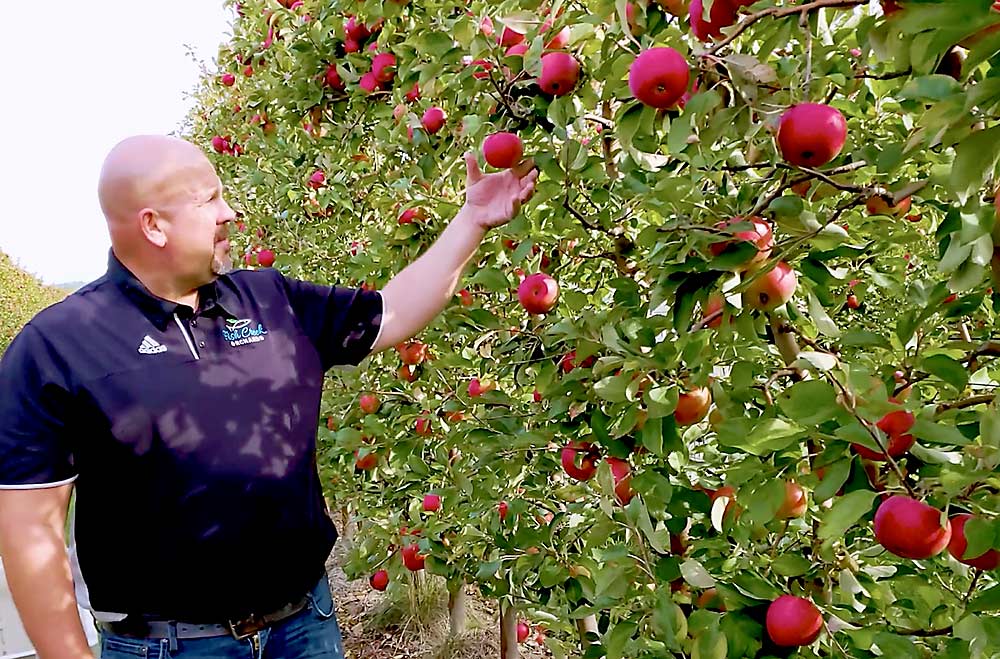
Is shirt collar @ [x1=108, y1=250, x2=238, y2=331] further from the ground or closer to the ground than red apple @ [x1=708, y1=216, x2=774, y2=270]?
closer to the ground

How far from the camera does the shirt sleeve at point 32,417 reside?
1586 mm

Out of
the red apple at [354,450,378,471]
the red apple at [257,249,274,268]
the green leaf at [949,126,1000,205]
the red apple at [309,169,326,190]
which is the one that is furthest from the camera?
the red apple at [257,249,274,268]

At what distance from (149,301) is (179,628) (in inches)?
26.1

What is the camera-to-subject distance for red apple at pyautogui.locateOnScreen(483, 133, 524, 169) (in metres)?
1.61

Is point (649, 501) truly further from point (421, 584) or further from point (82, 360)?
point (421, 584)

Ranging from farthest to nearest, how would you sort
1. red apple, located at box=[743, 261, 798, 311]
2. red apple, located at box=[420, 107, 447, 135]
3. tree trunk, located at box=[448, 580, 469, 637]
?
tree trunk, located at box=[448, 580, 469, 637]
red apple, located at box=[420, 107, 447, 135]
red apple, located at box=[743, 261, 798, 311]

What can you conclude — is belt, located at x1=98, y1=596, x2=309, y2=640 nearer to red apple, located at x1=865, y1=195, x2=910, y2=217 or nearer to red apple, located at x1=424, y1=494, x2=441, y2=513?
red apple, located at x1=424, y1=494, x2=441, y2=513

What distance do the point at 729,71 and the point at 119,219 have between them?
128 cm

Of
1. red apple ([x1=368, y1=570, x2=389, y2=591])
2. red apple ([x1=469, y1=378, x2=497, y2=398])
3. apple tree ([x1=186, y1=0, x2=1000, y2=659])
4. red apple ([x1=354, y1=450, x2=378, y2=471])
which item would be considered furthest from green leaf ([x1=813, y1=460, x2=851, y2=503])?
red apple ([x1=368, y1=570, x2=389, y2=591])

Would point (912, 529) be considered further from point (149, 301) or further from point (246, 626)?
point (149, 301)

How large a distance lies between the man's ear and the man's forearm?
531 millimetres

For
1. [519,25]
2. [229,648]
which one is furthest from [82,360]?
[519,25]

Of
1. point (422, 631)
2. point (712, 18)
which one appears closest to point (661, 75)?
point (712, 18)

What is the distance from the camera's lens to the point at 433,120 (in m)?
2.18
